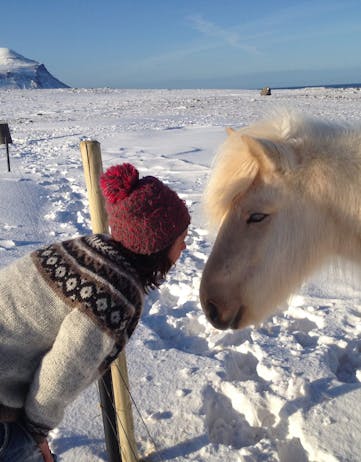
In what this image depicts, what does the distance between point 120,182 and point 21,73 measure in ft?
403

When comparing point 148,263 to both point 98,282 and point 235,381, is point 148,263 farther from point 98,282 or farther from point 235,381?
point 235,381

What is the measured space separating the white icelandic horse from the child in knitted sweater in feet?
1.29

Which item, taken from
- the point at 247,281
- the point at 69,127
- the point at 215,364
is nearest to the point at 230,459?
the point at 215,364

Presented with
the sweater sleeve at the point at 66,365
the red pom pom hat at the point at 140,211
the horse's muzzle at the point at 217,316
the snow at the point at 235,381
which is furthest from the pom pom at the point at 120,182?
the snow at the point at 235,381

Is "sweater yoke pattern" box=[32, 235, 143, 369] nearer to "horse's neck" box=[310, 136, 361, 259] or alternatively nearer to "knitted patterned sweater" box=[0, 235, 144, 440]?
"knitted patterned sweater" box=[0, 235, 144, 440]

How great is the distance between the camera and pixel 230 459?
7.43ft

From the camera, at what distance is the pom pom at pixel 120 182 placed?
147 centimetres

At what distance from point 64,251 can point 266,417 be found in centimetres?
177

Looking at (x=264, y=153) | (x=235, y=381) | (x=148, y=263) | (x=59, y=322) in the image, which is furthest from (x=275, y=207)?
(x=235, y=381)

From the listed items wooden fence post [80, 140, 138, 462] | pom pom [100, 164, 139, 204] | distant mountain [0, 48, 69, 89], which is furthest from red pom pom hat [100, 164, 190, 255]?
distant mountain [0, 48, 69, 89]

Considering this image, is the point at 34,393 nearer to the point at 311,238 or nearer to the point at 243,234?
the point at 243,234

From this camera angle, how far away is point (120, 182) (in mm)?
1479

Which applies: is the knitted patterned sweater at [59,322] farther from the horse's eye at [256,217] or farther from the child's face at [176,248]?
the horse's eye at [256,217]

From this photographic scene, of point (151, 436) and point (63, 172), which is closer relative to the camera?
point (151, 436)
